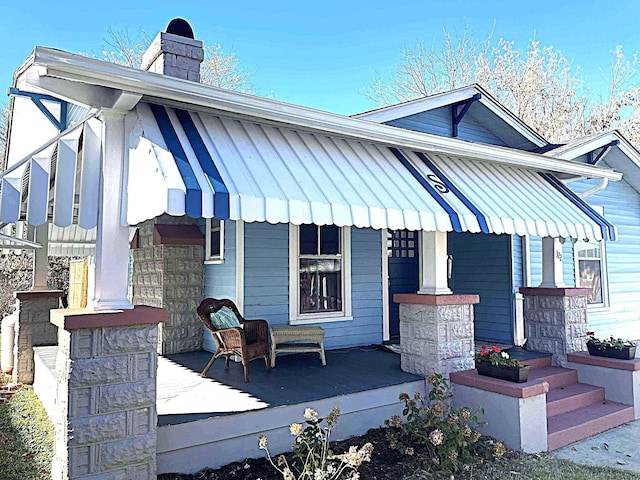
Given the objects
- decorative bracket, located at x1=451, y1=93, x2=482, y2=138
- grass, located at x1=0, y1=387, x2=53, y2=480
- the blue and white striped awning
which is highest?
decorative bracket, located at x1=451, y1=93, x2=482, y2=138

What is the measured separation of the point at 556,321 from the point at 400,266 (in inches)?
108

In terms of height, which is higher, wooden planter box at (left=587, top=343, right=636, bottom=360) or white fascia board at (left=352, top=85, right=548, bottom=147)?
white fascia board at (left=352, top=85, right=548, bottom=147)

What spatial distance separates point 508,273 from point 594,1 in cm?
1881

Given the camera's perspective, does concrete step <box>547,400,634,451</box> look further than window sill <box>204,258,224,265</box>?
No

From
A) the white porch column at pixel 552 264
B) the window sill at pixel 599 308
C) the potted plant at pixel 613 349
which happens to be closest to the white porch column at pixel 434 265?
the white porch column at pixel 552 264

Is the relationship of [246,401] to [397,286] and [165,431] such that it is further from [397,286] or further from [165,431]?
[397,286]

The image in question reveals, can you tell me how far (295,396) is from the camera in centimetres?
460

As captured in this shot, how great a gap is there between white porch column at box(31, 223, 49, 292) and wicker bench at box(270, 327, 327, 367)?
12.9ft

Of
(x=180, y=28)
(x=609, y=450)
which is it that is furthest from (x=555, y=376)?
(x=180, y=28)

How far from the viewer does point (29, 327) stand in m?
7.07

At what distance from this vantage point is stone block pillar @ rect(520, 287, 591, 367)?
265 inches

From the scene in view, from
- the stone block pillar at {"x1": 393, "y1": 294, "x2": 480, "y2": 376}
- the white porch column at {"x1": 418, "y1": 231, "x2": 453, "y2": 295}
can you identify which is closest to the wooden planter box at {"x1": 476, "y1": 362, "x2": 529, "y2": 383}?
the stone block pillar at {"x1": 393, "y1": 294, "x2": 480, "y2": 376}

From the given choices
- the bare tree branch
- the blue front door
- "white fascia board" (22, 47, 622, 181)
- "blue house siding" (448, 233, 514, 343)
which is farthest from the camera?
the bare tree branch

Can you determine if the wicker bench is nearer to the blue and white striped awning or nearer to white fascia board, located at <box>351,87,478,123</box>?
the blue and white striped awning
